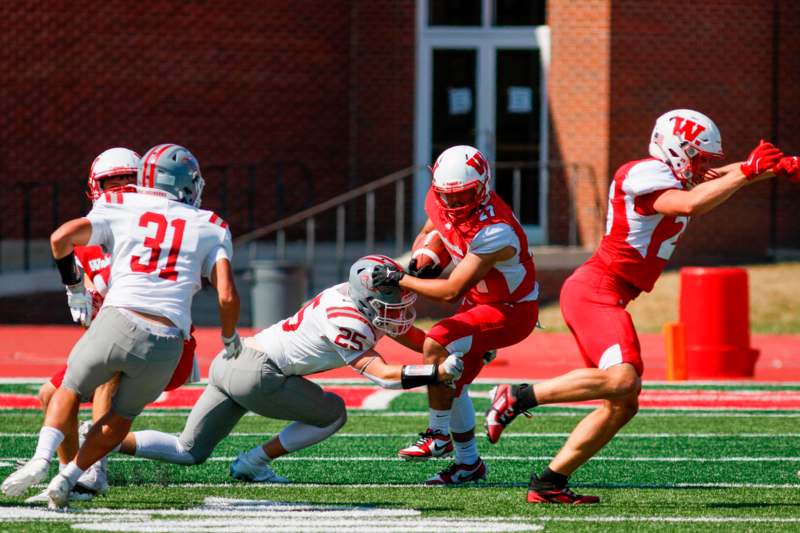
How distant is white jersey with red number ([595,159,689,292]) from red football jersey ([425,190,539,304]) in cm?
42

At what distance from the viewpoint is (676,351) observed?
1280cm

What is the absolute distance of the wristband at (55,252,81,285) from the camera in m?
6.52

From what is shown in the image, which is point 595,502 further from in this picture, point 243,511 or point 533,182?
point 533,182

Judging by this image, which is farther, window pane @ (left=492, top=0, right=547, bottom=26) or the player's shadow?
window pane @ (left=492, top=0, right=547, bottom=26)

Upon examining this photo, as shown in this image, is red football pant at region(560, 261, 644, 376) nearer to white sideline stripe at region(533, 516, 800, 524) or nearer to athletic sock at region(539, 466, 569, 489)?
athletic sock at region(539, 466, 569, 489)

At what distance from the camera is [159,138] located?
2094cm

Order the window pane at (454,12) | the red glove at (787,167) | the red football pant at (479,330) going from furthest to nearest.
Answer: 1. the window pane at (454,12)
2. the red football pant at (479,330)
3. the red glove at (787,167)

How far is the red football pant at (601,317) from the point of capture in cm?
691

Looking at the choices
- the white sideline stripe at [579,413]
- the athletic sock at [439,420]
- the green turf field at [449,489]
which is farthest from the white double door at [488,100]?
the athletic sock at [439,420]

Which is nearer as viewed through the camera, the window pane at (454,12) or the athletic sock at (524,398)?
the athletic sock at (524,398)

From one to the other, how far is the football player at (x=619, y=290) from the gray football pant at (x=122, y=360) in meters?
1.58

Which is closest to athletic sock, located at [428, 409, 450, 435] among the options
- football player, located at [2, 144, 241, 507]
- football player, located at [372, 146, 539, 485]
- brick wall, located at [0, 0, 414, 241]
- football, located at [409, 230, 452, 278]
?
football player, located at [372, 146, 539, 485]

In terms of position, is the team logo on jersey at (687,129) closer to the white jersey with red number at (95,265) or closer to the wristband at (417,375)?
the wristband at (417,375)

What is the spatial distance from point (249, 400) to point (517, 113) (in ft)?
46.5
